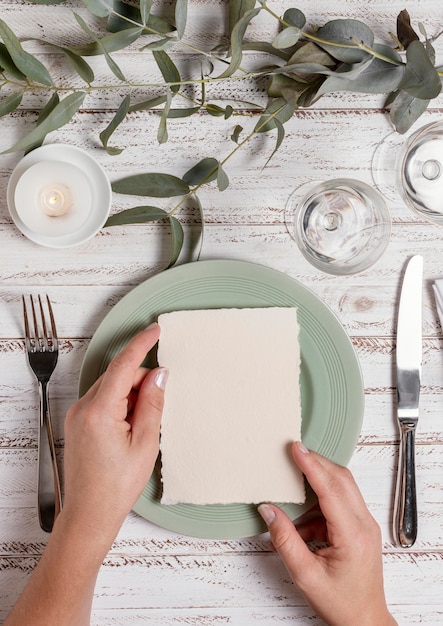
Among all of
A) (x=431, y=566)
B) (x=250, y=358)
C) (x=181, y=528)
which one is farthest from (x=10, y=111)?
(x=431, y=566)

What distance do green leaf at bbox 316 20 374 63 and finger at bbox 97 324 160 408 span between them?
423mm

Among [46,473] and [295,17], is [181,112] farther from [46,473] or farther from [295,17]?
[46,473]

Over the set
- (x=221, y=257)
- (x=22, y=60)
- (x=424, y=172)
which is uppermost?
(x=22, y=60)

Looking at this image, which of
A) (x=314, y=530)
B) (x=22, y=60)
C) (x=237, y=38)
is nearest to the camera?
(x=237, y=38)

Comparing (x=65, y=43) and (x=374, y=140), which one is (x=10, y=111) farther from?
(x=374, y=140)

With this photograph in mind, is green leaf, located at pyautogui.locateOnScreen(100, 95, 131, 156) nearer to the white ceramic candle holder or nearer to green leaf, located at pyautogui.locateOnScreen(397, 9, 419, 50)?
the white ceramic candle holder

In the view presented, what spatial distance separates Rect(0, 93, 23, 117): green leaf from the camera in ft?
2.57

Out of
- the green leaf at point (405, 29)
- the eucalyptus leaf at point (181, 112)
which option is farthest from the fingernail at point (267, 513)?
the green leaf at point (405, 29)

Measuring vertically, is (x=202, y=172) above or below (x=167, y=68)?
below

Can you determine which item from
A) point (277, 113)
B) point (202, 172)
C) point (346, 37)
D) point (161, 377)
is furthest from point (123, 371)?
point (346, 37)

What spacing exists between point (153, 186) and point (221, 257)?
136 mm

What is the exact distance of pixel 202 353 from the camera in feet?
2.71

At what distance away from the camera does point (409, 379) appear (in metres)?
0.85

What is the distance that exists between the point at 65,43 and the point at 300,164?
0.37 meters
